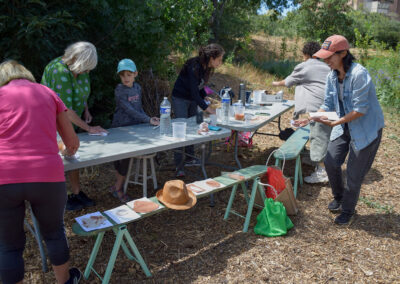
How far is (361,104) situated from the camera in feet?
10.5

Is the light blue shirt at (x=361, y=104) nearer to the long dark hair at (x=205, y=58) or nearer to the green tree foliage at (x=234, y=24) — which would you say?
the long dark hair at (x=205, y=58)

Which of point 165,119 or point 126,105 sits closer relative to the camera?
point 165,119

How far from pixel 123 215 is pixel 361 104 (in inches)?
89.4

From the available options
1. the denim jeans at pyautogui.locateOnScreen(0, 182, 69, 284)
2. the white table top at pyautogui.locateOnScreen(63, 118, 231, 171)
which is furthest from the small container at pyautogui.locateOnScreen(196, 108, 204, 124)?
the denim jeans at pyautogui.locateOnScreen(0, 182, 69, 284)

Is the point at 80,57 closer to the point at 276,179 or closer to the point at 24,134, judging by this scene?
the point at 24,134

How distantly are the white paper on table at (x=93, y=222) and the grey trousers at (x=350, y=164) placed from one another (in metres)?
2.29

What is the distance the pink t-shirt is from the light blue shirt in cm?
256

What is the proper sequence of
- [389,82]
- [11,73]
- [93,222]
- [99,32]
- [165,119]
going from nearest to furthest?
[11,73] < [93,222] < [165,119] < [99,32] < [389,82]

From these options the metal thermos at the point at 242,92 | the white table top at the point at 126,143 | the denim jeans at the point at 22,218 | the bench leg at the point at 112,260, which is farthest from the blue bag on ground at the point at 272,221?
the metal thermos at the point at 242,92

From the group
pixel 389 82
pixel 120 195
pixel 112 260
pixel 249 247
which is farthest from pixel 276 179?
pixel 389 82

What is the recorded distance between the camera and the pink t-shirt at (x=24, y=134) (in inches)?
80.3

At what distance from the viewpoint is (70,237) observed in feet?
11.0

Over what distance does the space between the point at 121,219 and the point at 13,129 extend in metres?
0.99

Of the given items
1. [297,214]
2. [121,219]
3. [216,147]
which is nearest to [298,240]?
[297,214]
